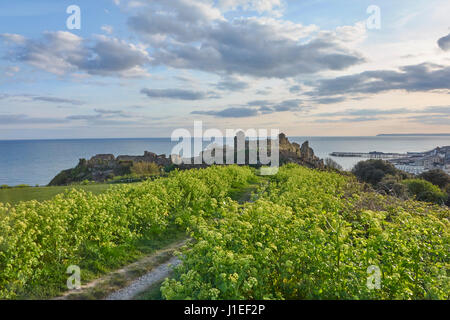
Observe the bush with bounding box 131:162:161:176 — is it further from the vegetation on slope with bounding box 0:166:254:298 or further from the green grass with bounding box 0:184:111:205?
the vegetation on slope with bounding box 0:166:254:298

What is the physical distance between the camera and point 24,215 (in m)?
5.86

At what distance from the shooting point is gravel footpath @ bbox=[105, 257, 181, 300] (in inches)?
208

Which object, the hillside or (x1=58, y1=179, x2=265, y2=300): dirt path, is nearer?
the hillside

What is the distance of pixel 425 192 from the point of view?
14992 mm

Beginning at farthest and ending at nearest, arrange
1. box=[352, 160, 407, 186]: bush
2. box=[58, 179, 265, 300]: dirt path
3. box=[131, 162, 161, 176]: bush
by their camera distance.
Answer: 1. box=[131, 162, 161, 176]: bush
2. box=[352, 160, 407, 186]: bush
3. box=[58, 179, 265, 300]: dirt path

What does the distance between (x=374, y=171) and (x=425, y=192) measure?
26.0ft

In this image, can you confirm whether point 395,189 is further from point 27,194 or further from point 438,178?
point 27,194

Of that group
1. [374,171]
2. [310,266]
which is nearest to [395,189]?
[374,171]

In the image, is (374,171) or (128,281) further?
(374,171)

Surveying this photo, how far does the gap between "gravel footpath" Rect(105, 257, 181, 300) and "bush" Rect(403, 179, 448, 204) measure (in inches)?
552

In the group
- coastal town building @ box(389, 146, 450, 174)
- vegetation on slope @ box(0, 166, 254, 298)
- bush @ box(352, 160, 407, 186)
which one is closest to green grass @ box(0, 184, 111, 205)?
vegetation on slope @ box(0, 166, 254, 298)
